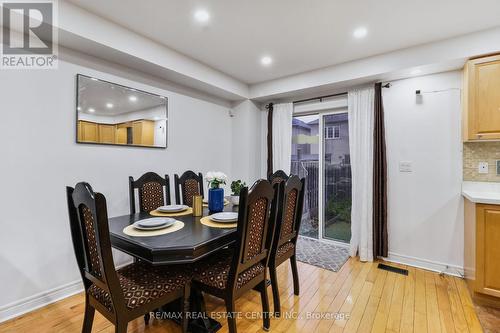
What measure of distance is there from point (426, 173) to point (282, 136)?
6.50ft

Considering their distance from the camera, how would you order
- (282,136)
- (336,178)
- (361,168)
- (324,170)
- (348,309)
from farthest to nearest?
(282,136)
(324,170)
(336,178)
(361,168)
(348,309)

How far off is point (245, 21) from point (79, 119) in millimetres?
1818

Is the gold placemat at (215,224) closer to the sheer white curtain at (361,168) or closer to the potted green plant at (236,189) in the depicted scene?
the potted green plant at (236,189)

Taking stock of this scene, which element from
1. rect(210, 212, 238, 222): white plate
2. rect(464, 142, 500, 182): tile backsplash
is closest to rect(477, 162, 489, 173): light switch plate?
rect(464, 142, 500, 182): tile backsplash

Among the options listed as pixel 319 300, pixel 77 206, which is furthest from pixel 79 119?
pixel 319 300

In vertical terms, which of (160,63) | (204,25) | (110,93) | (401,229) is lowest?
(401,229)

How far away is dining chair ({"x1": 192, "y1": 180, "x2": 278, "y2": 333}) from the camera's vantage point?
1.50 meters

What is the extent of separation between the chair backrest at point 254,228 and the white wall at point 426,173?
2041mm

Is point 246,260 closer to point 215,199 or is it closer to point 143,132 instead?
point 215,199

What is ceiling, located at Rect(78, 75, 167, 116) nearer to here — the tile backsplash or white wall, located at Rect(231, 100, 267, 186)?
white wall, located at Rect(231, 100, 267, 186)

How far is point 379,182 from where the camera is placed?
2998 mm

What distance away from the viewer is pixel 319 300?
2.18m

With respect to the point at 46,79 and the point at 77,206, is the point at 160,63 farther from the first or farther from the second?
the point at 77,206

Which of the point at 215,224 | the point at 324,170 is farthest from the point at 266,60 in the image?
the point at 215,224
